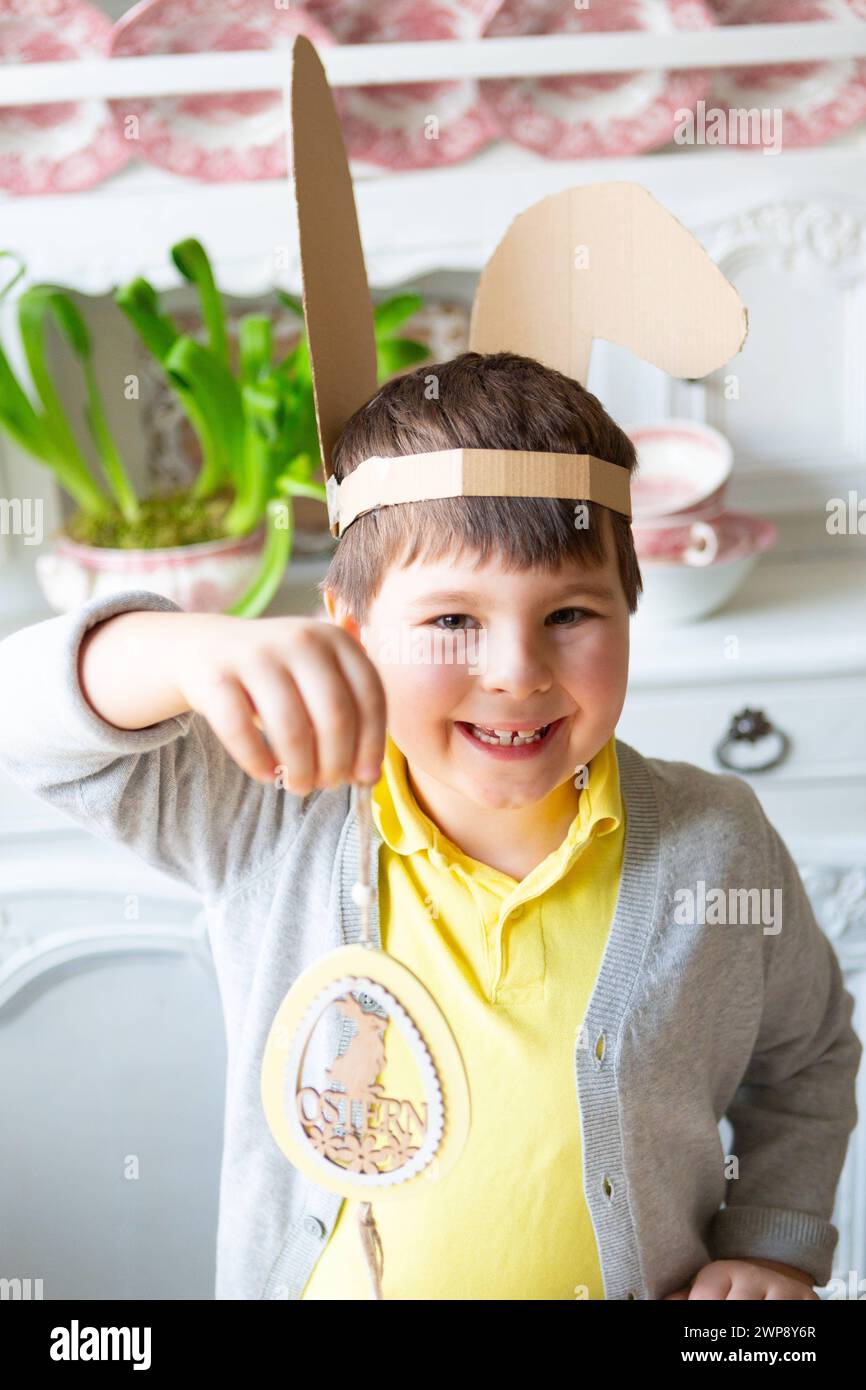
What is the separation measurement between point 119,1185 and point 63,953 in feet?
0.74

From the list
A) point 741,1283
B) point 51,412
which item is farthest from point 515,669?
point 51,412

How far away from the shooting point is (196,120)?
1.12 meters

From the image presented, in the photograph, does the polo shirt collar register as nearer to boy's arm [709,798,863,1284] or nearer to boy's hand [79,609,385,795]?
boy's arm [709,798,863,1284]

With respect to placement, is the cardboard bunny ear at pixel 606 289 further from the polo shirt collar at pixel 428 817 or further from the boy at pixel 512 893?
the polo shirt collar at pixel 428 817

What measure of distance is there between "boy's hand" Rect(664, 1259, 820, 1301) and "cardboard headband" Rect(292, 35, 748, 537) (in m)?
0.40

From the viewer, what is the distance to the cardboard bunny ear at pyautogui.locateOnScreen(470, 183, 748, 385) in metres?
0.63

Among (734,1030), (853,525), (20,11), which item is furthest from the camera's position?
(853,525)

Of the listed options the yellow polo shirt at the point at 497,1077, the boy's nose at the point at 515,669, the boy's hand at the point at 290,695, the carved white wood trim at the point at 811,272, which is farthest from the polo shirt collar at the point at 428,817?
the carved white wood trim at the point at 811,272

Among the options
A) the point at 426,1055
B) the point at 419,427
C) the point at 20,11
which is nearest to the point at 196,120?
the point at 20,11

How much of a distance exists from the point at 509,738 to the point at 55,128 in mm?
827

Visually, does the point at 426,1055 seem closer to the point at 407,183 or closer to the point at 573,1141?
the point at 573,1141

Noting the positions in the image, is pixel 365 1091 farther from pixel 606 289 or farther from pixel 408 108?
pixel 408 108

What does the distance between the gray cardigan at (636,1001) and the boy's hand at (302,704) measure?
0.58ft

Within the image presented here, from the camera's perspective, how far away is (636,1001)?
0.64m
